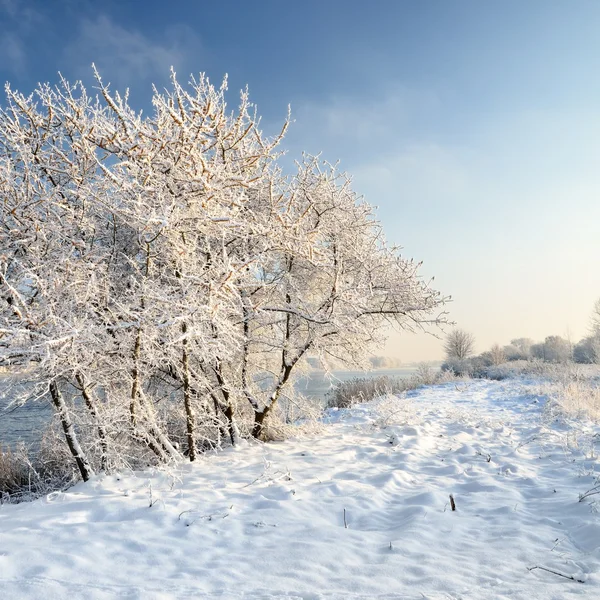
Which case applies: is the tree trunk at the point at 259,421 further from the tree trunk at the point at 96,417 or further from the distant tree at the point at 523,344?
the distant tree at the point at 523,344

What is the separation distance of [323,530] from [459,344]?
3618cm

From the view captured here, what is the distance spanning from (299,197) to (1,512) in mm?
6218

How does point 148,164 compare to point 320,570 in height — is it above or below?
above

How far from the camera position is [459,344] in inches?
1460

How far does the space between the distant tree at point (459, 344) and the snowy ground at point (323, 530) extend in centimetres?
3213

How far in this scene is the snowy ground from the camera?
282 cm

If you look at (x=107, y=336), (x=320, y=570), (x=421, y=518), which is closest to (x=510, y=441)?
(x=421, y=518)

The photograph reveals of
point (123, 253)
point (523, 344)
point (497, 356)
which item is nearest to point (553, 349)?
Answer: point (523, 344)

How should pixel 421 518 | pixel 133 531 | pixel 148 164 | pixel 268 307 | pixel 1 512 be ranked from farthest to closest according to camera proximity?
pixel 268 307
pixel 148 164
pixel 1 512
pixel 421 518
pixel 133 531

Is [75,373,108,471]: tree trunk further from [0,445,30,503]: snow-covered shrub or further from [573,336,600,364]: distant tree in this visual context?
[573,336,600,364]: distant tree

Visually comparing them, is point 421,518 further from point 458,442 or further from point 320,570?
A: point 458,442

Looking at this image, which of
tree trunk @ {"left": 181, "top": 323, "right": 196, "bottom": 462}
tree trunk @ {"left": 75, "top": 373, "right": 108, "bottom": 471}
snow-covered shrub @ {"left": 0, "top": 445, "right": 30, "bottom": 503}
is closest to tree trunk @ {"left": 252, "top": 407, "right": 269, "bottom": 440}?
tree trunk @ {"left": 181, "top": 323, "right": 196, "bottom": 462}

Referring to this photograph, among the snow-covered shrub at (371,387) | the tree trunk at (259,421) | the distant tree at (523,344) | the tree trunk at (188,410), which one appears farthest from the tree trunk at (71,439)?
the distant tree at (523,344)

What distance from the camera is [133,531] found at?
364cm
